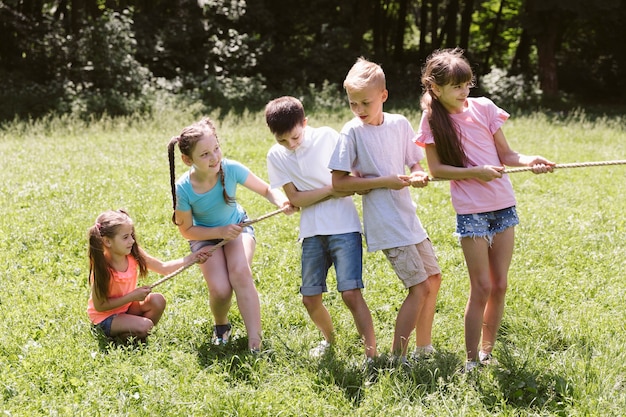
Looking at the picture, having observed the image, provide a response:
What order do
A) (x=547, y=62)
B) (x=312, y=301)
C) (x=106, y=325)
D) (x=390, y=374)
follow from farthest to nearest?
(x=547, y=62) → (x=106, y=325) → (x=312, y=301) → (x=390, y=374)

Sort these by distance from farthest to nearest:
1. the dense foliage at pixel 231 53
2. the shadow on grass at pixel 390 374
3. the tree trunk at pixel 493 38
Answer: the tree trunk at pixel 493 38 < the dense foliage at pixel 231 53 < the shadow on grass at pixel 390 374

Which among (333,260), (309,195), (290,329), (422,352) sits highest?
(309,195)

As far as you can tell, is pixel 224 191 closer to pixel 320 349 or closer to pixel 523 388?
pixel 320 349

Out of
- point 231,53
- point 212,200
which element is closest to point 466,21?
point 231,53

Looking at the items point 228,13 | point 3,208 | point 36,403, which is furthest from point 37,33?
point 36,403

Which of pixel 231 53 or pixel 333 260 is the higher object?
pixel 231 53

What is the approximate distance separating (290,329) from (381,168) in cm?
155

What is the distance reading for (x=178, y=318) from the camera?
518cm

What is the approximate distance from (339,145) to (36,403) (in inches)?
94.3

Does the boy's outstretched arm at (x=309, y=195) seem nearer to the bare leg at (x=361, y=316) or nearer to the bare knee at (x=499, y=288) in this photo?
the bare leg at (x=361, y=316)

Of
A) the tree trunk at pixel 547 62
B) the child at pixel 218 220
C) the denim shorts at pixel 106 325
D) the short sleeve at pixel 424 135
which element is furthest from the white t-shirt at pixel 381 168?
the tree trunk at pixel 547 62

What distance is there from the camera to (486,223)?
4.21 metres

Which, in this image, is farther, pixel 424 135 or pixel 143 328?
pixel 143 328

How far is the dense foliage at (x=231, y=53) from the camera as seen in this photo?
62.3 feet
